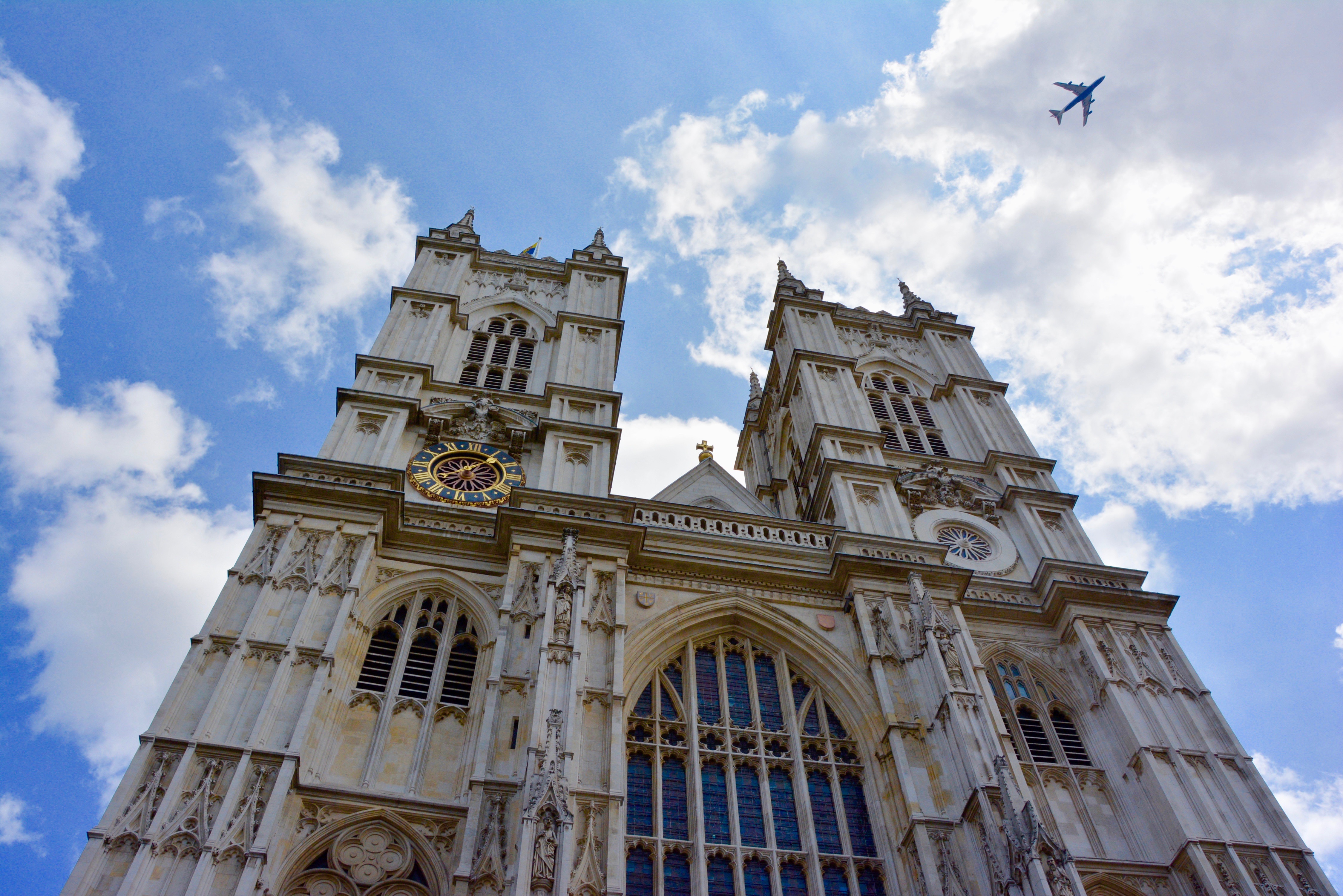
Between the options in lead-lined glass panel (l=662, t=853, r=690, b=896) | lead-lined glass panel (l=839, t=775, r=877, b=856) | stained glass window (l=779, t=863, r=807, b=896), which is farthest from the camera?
lead-lined glass panel (l=839, t=775, r=877, b=856)

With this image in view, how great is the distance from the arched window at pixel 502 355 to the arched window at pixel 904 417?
33.4 feet

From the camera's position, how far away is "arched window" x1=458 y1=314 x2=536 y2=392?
30.4 m

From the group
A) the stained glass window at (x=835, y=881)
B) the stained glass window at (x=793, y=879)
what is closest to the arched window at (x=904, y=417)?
the stained glass window at (x=835, y=881)

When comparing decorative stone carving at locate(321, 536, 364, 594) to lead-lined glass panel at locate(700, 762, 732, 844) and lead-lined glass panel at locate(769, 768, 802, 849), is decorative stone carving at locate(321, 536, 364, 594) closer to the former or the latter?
lead-lined glass panel at locate(700, 762, 732, 844)

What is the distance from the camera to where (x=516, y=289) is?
116ft

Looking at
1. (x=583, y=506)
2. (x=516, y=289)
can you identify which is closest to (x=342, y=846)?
(x=583, y=506)

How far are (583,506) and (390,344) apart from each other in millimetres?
9394

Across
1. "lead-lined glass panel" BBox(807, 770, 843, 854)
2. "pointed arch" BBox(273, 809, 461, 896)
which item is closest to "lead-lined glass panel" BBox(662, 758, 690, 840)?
"lead-lined glass panel" BBox(807, 770, 843, 854)

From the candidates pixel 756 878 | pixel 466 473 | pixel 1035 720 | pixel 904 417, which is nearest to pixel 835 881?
pixel 756 878

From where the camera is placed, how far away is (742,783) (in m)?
19.4

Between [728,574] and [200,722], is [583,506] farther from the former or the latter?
[200,722]

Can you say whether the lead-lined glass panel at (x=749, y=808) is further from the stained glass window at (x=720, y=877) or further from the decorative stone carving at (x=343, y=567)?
the decorative stone carving at (x=343, y=567)

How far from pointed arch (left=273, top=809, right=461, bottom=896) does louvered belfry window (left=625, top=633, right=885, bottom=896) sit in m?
3.05

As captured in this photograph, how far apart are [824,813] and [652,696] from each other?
12.7 feet
